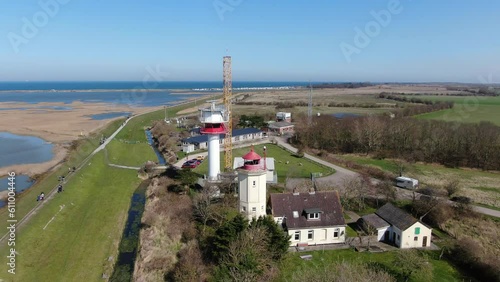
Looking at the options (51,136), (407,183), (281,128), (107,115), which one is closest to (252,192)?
(407,183)

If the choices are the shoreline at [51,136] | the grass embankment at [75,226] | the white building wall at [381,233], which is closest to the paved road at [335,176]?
the white building wall at [381,233]

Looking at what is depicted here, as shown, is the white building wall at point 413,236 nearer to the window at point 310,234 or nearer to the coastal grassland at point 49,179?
the window at point 310,234

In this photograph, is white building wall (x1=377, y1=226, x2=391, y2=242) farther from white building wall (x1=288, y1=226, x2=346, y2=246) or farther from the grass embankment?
the grass embankment

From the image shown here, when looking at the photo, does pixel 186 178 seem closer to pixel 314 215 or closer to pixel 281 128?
pixel 314 215

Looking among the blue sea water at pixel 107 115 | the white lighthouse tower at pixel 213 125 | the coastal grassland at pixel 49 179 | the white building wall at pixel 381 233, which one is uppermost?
the white lighthouse tower at pixel 213 125

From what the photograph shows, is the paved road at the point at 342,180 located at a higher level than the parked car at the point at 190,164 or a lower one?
lower

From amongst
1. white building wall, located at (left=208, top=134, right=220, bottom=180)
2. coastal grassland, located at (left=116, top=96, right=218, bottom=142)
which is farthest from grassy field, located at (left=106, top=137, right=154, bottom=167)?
white building wall, located at (left=208, top=134, right=220, bottom=180)
